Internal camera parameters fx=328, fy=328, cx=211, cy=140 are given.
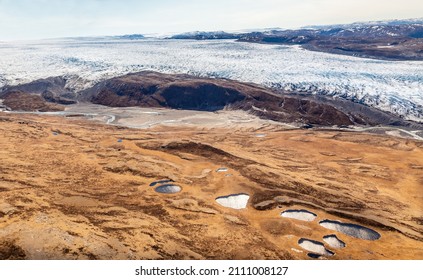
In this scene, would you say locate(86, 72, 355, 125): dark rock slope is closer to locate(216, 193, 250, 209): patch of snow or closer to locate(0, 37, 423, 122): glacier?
locate(0, 37, 423, 122): glacier

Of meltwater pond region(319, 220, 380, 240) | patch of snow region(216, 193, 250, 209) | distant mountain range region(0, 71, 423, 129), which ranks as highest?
distant mountain range region(0, 71, 423, 129)

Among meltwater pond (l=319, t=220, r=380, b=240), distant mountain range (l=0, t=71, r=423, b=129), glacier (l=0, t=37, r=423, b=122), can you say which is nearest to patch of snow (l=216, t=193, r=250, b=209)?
meltwater pond (l=319, t=220, r=380, b=240)

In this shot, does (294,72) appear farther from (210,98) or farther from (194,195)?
(194,195)

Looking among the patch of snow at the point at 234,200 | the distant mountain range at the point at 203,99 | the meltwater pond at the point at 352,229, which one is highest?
the distant mountain range at the point at 203,99

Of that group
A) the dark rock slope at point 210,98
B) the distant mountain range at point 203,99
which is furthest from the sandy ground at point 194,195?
the dark rock slope at point 210,98

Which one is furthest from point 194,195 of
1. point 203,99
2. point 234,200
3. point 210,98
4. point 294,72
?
point 294,72

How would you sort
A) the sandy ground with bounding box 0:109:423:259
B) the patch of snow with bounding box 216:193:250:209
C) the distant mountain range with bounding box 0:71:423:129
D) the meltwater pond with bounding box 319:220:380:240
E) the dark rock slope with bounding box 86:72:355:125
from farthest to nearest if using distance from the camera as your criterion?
the dark rock slope with bounding box 86:72:355:125 < the distant mountain range with bounding box 0:71:423:129 < the patch of snow with bounding box 216:193:250:209 < the meltwater pond with bounding box 319:220:380:240 < the sandy ground with bounding box 0:109:423:259

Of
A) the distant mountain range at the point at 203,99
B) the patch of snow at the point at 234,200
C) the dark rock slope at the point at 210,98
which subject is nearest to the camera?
the patch of snow at the point at 234,200

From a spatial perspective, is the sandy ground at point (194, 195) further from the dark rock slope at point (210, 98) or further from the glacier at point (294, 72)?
the glacier at point (294, 72)

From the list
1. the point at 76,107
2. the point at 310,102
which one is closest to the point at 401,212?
the point at 310,102

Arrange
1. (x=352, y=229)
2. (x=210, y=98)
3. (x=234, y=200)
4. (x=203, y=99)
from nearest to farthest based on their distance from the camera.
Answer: (x=352, y=229) < (x=234, y=200) < (x=210, y=98) < (x=203, y=99)
